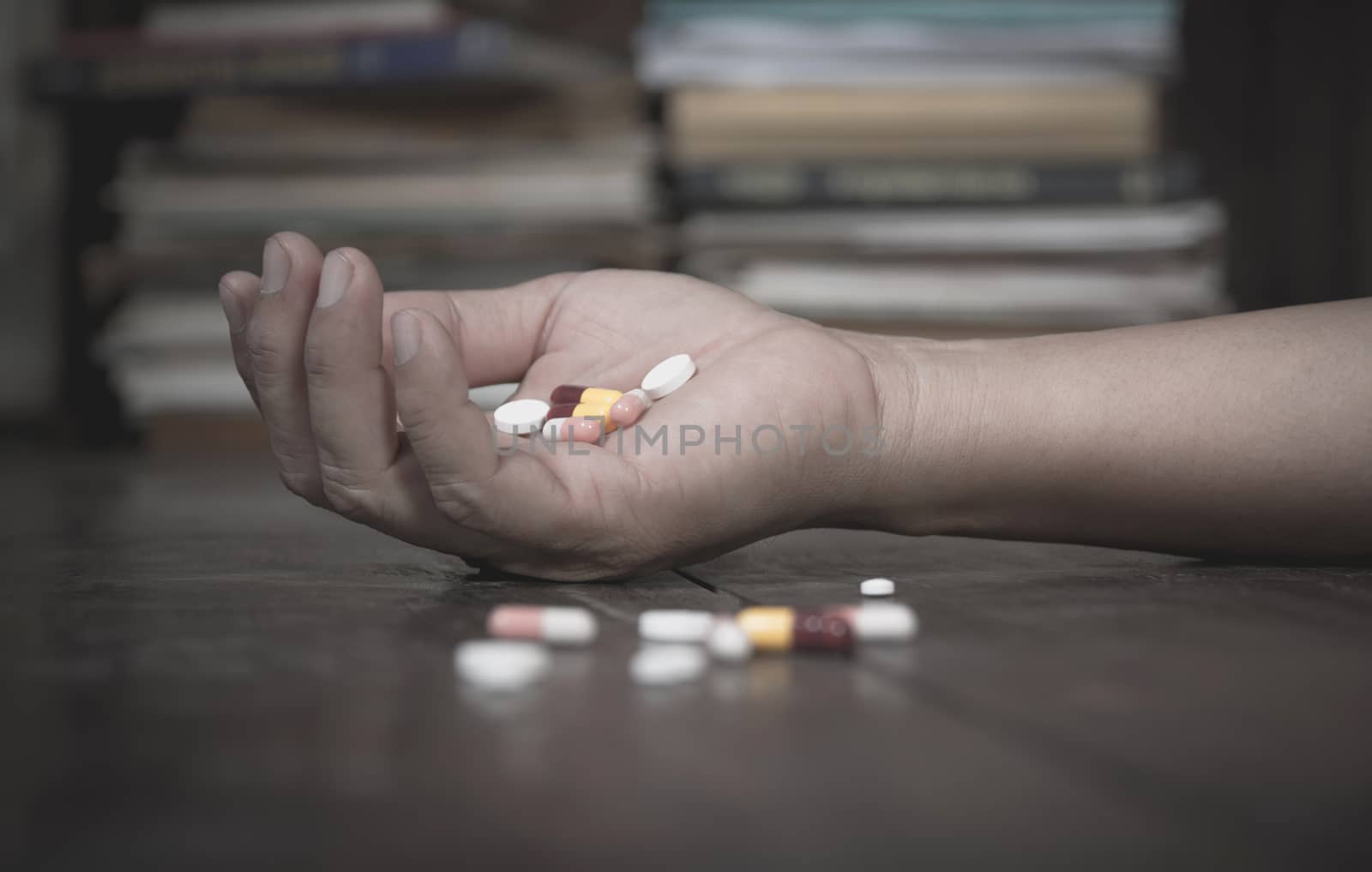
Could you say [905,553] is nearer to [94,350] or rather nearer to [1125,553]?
[1125,553]

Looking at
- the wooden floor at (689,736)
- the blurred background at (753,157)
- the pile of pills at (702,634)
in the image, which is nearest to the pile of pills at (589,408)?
the wooden floor at (689,736)

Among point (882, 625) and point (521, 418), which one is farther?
point (521, 418)

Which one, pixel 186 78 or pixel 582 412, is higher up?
pixel 186 78

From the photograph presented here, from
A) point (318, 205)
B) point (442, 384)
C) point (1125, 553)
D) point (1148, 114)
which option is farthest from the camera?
point (318, 205)

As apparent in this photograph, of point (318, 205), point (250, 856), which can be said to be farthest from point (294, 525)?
point (318, 205)

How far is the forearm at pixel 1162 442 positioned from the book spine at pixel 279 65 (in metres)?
1.37

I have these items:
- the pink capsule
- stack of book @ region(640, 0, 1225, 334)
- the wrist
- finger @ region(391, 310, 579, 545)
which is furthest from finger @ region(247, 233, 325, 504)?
stack of book @ region(640, 0, 1225, 334)

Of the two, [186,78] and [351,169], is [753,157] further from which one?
[186,78]

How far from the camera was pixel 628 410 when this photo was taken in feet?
2.85

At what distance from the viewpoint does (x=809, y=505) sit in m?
0.90

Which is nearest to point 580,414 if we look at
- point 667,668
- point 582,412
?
point 582,412

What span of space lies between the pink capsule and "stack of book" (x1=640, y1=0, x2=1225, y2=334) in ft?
4.20

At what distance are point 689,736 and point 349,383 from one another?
391 millimetres

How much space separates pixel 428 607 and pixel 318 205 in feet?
5.60
